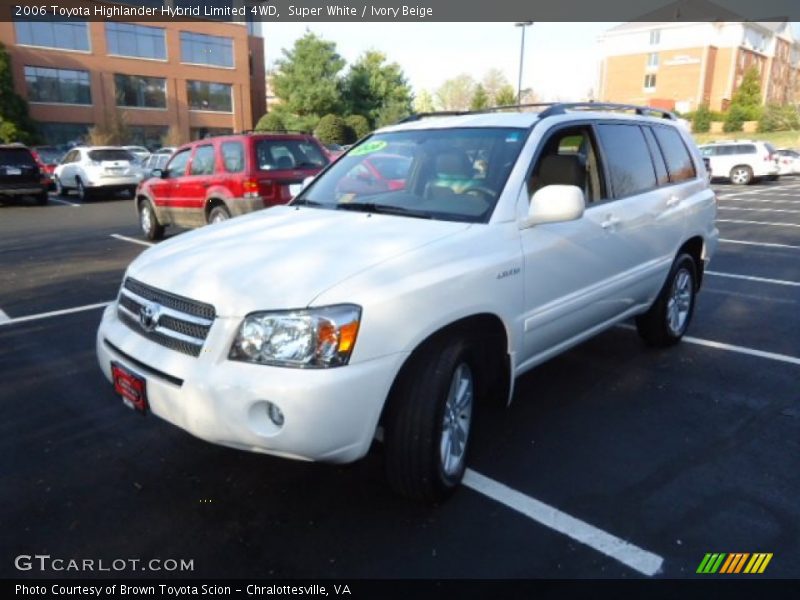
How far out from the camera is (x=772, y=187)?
2408 centimetres

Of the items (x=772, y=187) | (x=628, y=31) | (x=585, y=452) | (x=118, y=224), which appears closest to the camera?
(x=585, y=452)

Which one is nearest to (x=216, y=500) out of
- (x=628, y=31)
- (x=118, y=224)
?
(x=118, y=224)

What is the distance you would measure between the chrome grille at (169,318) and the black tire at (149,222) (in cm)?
840

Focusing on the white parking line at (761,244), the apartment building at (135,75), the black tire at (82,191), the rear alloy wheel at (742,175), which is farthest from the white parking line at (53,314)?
the apartment building at (135,75)

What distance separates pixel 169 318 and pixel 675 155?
4.27 m

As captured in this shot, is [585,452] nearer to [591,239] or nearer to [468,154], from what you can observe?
[591,239]

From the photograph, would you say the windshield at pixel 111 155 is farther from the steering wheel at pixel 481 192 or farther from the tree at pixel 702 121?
the tree at pixel 702 121

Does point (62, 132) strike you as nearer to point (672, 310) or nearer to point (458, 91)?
point (672, 310)

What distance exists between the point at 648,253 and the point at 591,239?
0.93m

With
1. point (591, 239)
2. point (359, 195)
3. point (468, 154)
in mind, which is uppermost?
point (468, 154)

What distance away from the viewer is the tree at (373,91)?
2074 inches

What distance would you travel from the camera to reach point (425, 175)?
12.6 ft

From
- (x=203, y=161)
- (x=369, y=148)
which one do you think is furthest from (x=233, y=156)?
(x=369, y=148)

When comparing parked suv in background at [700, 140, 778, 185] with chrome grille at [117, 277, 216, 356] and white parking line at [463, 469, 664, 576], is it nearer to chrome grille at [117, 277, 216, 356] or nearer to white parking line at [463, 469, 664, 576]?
white parking line at [463, 469, 664, 576]
